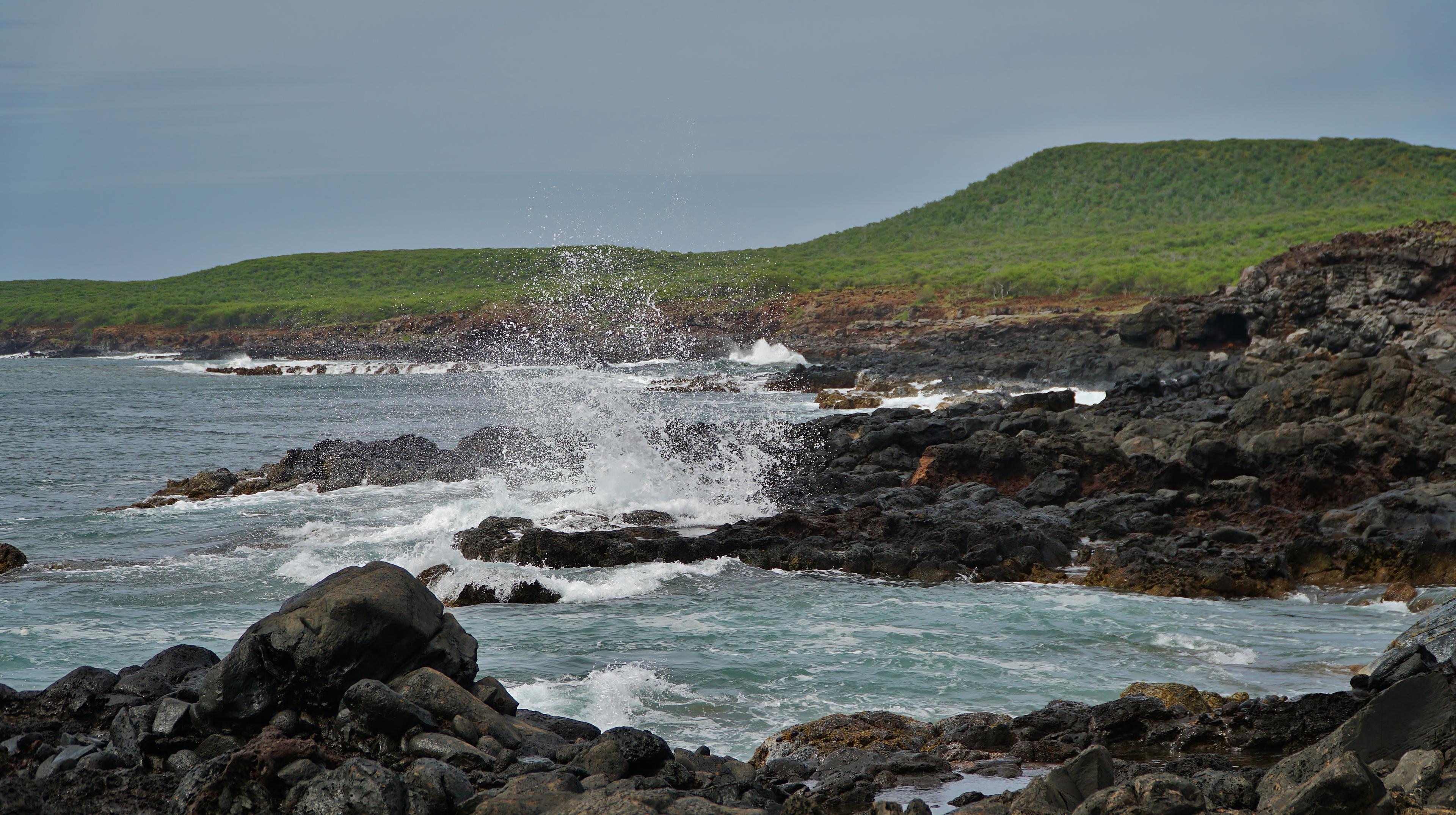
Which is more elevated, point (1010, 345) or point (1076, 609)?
point (1010, 345)

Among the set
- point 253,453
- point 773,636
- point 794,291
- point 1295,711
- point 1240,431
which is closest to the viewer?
point 1295,711

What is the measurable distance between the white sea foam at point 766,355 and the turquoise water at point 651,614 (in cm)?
3964

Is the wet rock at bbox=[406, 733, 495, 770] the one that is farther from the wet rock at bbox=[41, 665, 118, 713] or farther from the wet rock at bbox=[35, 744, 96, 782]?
the wet rock at bbox=[41, 665, 118, 713]

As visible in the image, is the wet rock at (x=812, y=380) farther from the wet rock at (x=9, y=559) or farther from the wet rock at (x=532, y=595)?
the wet rock at (x=9, y=559)

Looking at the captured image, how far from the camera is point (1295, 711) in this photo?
7.11 metres

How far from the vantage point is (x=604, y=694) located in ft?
29.5

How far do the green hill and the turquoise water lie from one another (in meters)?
50.6

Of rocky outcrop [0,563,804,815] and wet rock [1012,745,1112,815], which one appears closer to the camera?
wet rock [1012,745,1112,815]

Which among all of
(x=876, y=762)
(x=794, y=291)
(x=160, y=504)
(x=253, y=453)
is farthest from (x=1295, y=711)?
(x=794, y=291)

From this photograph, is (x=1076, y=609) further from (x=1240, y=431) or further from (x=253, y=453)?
(x=253, y=453)

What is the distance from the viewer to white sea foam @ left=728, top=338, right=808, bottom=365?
6303cm

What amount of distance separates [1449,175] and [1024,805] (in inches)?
4770

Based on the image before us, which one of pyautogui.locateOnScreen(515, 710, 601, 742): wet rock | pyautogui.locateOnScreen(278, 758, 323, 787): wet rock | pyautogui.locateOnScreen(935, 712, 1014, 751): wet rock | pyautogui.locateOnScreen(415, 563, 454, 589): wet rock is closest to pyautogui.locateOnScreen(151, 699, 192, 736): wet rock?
pyautogui.locateOnScreen(278, 758, 323, 787): wet rock

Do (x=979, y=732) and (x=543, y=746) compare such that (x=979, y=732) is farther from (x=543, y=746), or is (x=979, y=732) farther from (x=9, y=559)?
(x=9, y=559)
